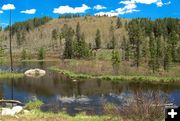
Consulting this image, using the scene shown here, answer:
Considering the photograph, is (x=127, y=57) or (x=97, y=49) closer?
(x=127, y=57)

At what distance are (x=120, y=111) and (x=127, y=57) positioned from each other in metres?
95.5

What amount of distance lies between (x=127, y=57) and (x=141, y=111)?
9670 cm

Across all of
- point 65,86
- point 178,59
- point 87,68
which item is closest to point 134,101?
point 65,86

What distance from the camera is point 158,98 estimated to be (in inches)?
663

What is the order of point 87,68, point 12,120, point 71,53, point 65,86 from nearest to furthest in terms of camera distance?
point 12,120, point 65,86, point 87,68, point 71,53

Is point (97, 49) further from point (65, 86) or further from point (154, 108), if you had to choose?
point (154, 108)

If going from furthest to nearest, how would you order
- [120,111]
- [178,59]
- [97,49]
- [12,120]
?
[97,49] → [178,59] → [120,111] → [12,120]

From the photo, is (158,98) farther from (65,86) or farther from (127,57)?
(127,57)

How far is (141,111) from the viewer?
1647 centimetres

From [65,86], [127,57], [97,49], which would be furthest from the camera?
[97,49]

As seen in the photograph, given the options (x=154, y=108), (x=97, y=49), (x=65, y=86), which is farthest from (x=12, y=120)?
(x=97, y=49)

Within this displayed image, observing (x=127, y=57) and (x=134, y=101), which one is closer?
(x=134, y=101)

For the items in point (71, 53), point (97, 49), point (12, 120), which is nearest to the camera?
point (12, 120)

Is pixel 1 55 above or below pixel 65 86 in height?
above
